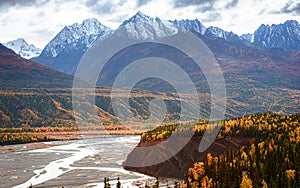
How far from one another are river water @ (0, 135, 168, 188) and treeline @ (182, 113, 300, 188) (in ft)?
65.9

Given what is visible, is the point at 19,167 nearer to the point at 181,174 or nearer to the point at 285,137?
the point at 181,174

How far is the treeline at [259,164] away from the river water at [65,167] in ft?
65.9

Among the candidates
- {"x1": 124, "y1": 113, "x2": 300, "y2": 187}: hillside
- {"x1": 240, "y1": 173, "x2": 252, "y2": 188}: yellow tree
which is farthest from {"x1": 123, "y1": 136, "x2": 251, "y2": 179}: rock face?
{"x1": 240, "y1": 173, "x2": 252, "y2": 188}: yellow tree

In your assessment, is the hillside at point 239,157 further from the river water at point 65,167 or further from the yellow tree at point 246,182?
the river water at point 65,167

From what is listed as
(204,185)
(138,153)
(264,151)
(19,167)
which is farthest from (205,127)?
(19,167)

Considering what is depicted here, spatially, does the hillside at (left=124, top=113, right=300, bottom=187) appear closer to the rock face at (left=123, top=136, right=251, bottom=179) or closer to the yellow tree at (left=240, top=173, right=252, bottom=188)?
the rock face at (left=123, top=136, right=251, bottom=179)

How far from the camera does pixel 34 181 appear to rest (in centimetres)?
11288

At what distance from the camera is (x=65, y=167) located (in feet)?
455

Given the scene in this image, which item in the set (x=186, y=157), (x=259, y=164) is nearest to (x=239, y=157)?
(x=259, y=164)

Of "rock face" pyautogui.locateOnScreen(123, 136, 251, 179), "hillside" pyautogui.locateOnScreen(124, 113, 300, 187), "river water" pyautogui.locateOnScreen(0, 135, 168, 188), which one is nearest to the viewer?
"hillside" pyautogui.locateOnScreen(124, 113, 300, 187)

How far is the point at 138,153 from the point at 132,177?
2388 cm

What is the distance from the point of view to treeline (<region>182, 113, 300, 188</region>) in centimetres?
8200

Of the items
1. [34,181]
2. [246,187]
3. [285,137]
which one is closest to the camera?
[246,187]

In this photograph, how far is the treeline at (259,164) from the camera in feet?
269
